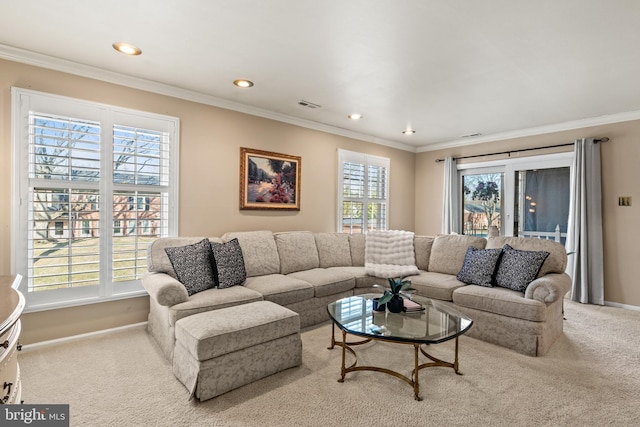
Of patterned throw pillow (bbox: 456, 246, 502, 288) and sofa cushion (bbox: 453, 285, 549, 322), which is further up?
patterned throw pillow (bbox: 456, 246, 502, 288)

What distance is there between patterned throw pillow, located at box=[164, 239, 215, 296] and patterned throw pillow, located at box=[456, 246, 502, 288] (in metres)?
2.65

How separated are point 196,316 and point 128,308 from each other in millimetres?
1355

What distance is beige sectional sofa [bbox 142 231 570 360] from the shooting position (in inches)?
107

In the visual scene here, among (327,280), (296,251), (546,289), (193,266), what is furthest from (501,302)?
(193,266)

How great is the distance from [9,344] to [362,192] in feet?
15.2

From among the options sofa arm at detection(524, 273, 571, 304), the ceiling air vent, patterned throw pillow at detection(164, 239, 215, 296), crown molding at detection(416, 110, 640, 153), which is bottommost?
sofa arm at detection(524, 273, 571, 304)

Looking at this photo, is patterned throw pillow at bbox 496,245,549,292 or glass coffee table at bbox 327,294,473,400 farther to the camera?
patterned throw pillow at bbox 496,245,549,292

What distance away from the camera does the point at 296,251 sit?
3.97 metres

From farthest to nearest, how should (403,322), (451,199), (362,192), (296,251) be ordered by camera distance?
(451,199), (362,192), (296,251), (403,322)

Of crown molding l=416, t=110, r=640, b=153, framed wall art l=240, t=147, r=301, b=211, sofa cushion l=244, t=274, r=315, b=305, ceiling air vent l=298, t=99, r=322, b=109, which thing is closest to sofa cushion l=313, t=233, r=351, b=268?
framed wall art l=240, t=147, r=301, b=211

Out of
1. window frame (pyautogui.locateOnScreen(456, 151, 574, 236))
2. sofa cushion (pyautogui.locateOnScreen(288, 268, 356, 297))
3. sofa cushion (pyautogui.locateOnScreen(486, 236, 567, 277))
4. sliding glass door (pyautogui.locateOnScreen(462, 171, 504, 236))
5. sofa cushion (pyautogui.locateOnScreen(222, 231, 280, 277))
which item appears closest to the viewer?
sofa cushion (pyautogui.locateOnScreen(486, 236, 567, 277))

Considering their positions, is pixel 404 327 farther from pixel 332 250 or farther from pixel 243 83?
pixel 243 83

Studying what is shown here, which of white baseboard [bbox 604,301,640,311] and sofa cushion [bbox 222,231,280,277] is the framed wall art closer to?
sofa cushion [bbox 222,231,280,277]

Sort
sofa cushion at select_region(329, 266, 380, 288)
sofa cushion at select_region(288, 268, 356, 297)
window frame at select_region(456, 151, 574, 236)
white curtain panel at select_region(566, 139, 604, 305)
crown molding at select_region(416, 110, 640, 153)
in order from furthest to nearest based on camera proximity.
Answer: window frame at select_region(456, 151, 574, 236), white curtain panel at select_region(566, 139, 604, 305), crown molding at select_region(416, 110, 640, 153), sofa cushion at select_region(329, 266, 380, 288), sofa cushion at select_region(288, 268, 356, 297)
